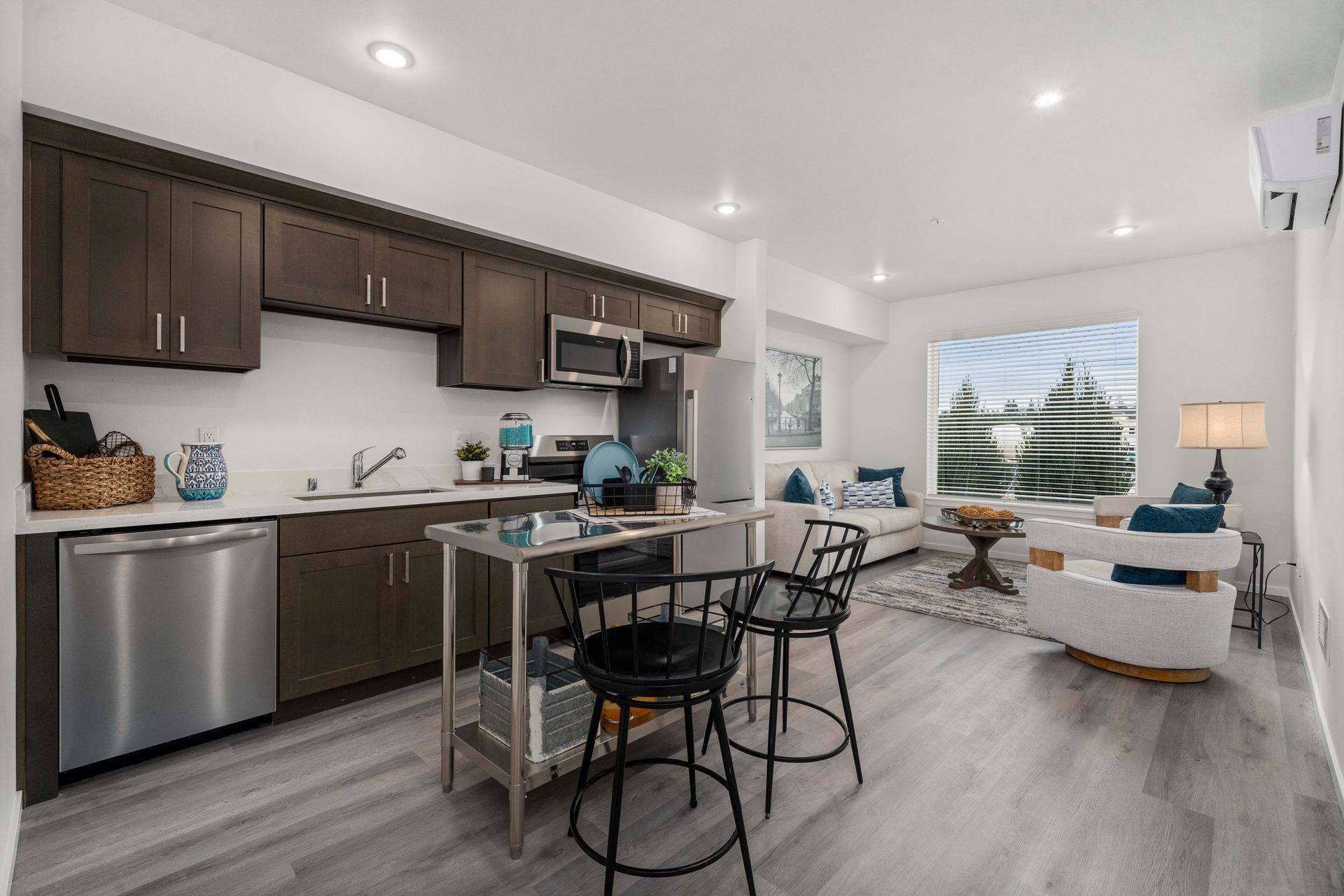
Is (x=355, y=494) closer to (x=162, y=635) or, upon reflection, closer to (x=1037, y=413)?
(x=162, y=635)

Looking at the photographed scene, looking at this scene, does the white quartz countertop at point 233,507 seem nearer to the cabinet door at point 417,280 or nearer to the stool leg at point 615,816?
the cabinet door at point 417,280

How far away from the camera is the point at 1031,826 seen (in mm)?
1896

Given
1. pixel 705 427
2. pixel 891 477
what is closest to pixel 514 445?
pixel 705 427

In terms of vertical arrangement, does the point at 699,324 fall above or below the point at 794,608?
above

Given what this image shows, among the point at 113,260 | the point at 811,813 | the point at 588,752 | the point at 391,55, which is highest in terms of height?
the point at 391,55

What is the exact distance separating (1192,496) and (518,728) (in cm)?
471

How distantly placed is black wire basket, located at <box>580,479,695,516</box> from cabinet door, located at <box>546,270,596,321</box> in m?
1.92

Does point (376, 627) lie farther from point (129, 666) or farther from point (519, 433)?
point (519, 433)

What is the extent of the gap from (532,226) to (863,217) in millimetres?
2326

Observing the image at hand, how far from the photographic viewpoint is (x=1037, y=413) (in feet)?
19.8

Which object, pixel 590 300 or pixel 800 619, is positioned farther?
pixel 590 300

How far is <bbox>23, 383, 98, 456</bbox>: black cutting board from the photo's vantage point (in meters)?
2.27

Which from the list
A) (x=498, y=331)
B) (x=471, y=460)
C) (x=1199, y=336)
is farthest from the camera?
(x=1199, y=336)

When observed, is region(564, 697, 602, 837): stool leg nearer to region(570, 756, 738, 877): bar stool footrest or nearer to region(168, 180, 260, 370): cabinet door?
region(570, 756, 738, 877): bar stool footrest
